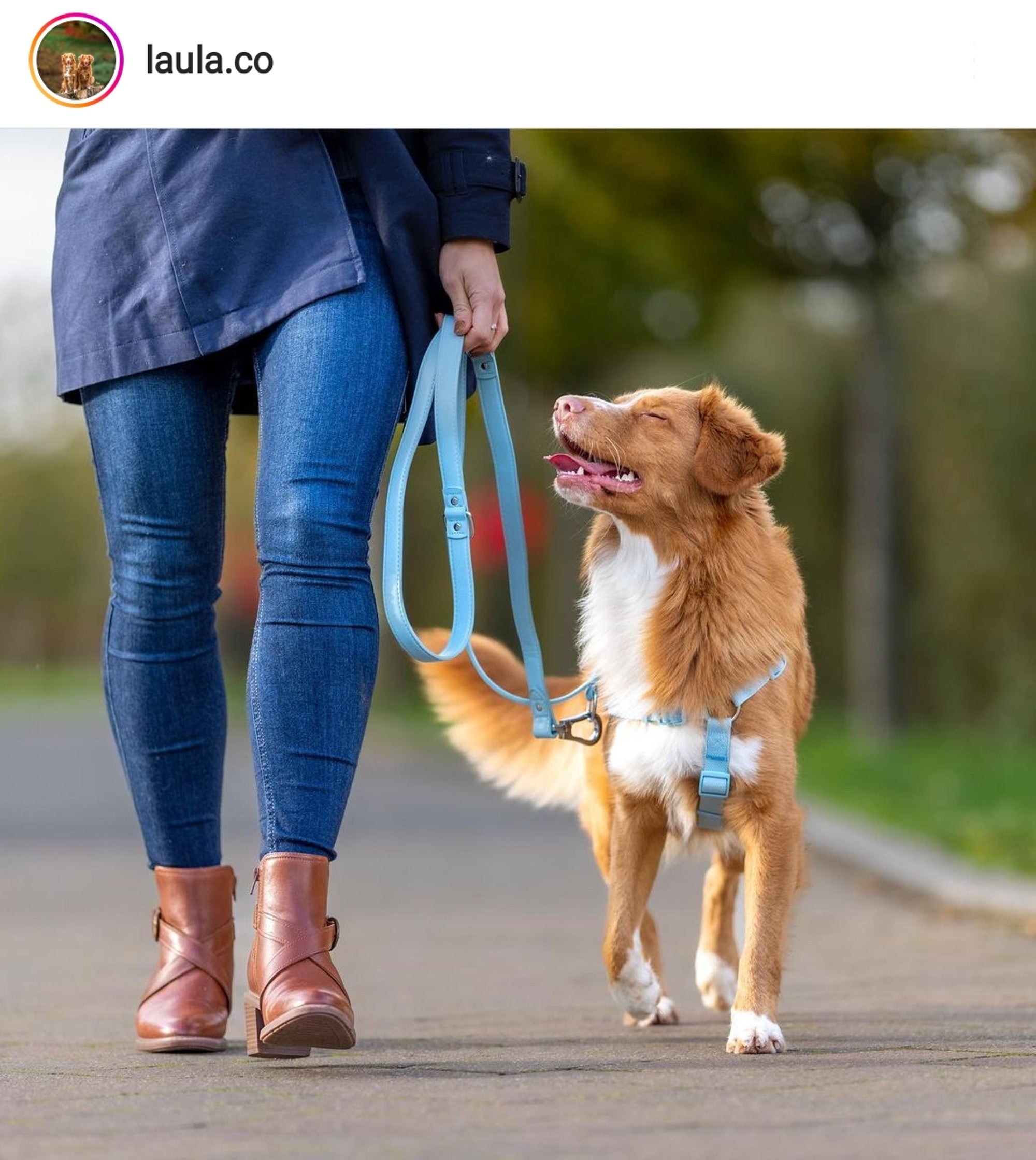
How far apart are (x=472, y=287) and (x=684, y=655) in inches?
34.6

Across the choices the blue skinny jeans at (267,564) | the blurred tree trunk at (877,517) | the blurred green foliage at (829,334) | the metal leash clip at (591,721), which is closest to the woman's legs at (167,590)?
the blue skinny jeans at (267,564)

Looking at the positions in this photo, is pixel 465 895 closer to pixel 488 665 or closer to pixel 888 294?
pixel 488 665

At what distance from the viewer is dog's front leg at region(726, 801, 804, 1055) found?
3619mm

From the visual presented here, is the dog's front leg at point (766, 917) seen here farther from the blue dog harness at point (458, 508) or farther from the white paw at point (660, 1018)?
the white paw at point (660, 1018)

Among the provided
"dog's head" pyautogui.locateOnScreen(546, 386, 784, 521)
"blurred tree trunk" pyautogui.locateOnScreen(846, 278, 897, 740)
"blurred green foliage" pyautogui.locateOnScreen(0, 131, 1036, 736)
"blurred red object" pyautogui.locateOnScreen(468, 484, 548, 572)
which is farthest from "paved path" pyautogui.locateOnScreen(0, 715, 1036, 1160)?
"blurred red object" pyautogui.locateOnScreen(468, 484, 548, 572)

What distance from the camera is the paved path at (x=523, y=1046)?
8.89ft

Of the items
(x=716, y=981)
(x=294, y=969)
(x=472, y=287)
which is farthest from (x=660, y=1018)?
(x=472, y=287)

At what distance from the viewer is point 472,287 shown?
3.72 m

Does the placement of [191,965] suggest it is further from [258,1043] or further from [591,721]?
[591,721]

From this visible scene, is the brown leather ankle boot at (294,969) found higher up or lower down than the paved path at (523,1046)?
higher up

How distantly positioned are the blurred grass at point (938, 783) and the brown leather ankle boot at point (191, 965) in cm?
129
